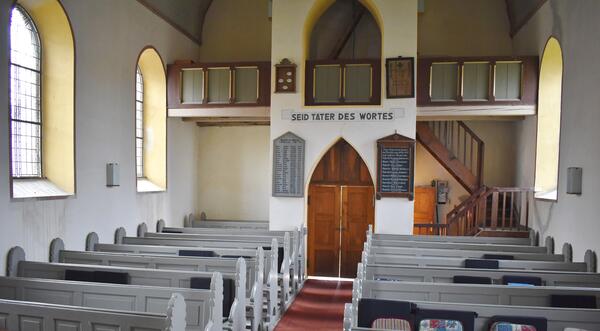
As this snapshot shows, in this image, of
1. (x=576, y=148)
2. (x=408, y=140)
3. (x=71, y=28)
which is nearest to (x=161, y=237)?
(x=71, y=28)

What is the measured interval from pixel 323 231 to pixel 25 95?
273 inches

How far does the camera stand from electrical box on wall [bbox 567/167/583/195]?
20.6 ft

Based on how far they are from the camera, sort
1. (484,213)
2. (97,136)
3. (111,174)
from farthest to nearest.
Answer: (484,213), (111,174), (97,136)

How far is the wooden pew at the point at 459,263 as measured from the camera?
5.68m

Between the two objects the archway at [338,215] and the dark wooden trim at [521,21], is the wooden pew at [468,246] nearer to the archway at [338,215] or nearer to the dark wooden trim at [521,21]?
the archway at [338,215]

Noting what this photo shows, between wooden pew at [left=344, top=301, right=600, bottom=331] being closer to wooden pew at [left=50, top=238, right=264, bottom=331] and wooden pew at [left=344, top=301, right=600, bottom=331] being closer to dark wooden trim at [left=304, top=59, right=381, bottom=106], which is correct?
wooden pew at [left=50, top=238, right=264, bottom=331]

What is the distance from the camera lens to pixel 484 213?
29.0 ft

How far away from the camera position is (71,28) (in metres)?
6.61

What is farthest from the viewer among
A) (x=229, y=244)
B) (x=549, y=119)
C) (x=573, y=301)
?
(x=549, y=119)

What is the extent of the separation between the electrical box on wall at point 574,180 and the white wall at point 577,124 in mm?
85

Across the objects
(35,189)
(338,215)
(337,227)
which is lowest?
(337,227)

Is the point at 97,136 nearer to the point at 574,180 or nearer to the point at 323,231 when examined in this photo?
the point at 323,231

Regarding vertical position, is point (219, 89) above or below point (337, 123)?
above

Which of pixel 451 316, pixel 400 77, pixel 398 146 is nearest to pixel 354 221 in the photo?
pixel 398 146
